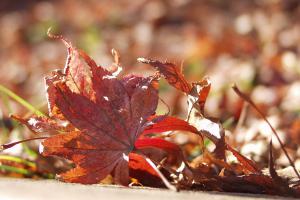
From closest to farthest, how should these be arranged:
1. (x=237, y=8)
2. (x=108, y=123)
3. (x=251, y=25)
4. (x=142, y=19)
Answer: (x=108, y=123) → (x=251, y=25) → (x=237, y=8) → (x=142, y=19)

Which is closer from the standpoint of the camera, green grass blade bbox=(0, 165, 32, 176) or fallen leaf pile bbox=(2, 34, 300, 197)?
fallen leaf pile bbox=(2, 34, 300, 197)

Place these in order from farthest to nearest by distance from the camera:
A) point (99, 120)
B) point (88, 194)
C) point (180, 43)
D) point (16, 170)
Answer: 1. point (180, 43)
2. point (16, 170)
3. point (99, 120)
4. point (88, 194)

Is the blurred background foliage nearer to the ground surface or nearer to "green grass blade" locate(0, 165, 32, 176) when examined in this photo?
"green grass blade" locate(0, 165, 32, 176)

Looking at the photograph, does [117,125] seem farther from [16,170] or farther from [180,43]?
[180,43]

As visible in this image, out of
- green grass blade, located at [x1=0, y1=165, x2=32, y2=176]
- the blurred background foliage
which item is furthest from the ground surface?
the blurred background foliage

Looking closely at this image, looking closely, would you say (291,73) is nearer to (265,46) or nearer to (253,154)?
(265,46)

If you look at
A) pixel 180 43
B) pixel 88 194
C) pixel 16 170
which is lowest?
pixel 88 194

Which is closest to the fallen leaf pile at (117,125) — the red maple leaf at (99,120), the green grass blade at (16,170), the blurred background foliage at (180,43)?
the red maple leaf at (99,120)

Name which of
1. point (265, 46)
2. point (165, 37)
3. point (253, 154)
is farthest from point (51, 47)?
point (253, 154)

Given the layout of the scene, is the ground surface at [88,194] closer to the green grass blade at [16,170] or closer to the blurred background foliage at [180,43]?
the green grass blade at [16,170]

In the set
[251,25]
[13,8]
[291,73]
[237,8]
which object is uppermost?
[13,8]

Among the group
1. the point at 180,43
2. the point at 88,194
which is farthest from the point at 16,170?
the point at 180,43
